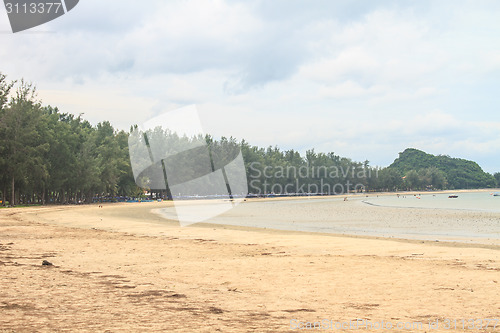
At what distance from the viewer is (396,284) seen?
1070cm

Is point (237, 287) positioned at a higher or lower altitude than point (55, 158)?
lower

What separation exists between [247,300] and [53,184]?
258 feet

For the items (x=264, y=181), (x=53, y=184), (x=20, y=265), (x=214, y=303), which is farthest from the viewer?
(x=264, y=181)

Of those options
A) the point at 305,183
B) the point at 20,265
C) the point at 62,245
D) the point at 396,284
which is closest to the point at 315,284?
the point at 396,284

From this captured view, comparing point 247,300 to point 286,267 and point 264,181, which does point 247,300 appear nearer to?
point 286,267

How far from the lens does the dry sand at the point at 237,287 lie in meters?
7.40

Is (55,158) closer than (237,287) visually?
Result: No

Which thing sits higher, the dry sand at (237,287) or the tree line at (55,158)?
the tree line at (55,158)

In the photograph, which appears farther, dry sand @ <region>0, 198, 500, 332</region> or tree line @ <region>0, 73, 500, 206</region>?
tree line @ <region>0, 73, 500, 206</region>

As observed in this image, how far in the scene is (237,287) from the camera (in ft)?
34.1

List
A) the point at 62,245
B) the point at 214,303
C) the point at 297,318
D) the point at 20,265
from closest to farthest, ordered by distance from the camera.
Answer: the point at 297,318 → the point at 214,303 → the point at 20,265 → the point at 62,245

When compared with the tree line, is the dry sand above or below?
below

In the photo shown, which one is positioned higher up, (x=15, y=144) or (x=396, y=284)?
(x=15, y=144)

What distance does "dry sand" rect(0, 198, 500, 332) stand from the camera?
24.3 ft
